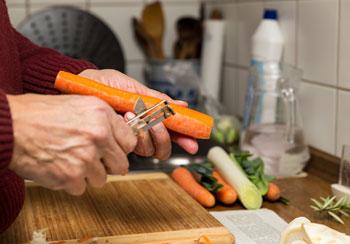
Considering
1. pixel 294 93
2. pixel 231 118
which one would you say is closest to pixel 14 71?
pixel 294 93

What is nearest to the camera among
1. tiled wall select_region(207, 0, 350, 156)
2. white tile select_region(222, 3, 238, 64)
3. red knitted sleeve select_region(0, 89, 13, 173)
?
red knitted sleeve select_region(0, 89, 13, 173)

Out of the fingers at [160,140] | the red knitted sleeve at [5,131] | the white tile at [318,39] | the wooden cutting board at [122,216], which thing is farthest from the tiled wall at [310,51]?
the red knitted sleeve at [5,131]

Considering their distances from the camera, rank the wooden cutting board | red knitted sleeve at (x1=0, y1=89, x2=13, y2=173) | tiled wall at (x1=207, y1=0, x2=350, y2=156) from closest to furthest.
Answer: red knitted sleeve at (x1=0, y1=89, x2=13, y2=173), the wooden cutting board, tiled wall at (x1=207, y1=0, x2=350, y2=156)

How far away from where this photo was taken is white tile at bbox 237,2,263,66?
1656 mm

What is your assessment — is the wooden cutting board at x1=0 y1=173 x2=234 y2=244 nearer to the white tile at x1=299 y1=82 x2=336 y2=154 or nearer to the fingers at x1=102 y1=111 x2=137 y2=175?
the fingers at x1=102 y1=111 x2=137 y2=175

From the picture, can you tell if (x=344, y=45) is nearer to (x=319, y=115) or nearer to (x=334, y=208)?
(x=319, y=115)

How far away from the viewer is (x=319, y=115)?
4.52 ft

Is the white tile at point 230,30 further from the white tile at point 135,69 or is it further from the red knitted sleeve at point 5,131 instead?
the red knitted sleeve at point 5,131

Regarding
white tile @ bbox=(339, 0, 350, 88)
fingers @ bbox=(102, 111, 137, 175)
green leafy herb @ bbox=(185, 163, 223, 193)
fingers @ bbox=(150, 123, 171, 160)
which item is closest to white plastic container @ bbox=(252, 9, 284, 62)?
white tile @ bbox=(339, 0, 350, 88)

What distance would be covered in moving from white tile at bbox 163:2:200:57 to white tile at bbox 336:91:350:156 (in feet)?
2.56

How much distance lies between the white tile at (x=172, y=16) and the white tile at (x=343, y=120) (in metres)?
0.78

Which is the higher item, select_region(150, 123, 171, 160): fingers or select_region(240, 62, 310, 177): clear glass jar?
select_region(150, 123, 171, 160): fingers

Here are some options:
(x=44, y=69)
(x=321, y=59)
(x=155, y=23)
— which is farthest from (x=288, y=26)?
(x=44, y=69)

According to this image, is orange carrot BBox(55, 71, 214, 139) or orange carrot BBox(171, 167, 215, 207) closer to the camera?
orange carrot BBox(55, 71, 214, 139)
